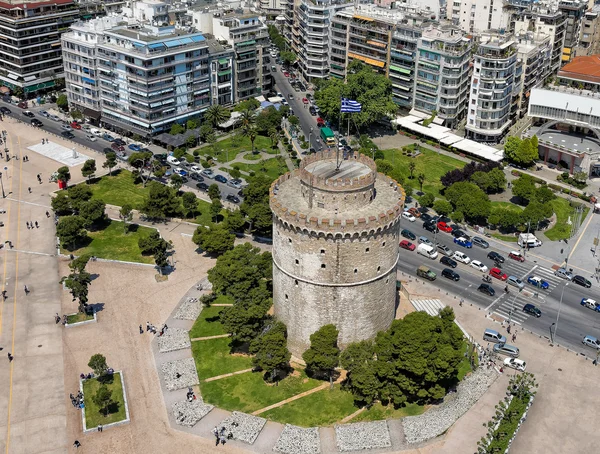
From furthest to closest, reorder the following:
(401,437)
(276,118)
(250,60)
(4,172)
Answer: (250,60) → (276,118) → (4,172) → (401,437)

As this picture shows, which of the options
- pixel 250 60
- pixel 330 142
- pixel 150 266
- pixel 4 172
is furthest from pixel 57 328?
pixel 250 60

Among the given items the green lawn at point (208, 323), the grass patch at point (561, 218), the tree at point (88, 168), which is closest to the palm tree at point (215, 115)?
the tree at point (88, 168)

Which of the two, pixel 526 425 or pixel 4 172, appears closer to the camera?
pixel 526 425

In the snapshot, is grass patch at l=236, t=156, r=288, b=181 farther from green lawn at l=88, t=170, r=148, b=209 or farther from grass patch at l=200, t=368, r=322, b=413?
grass patch at l=200, t=368, r=322, b=413

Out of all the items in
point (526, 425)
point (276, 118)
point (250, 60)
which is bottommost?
point (526, 425)

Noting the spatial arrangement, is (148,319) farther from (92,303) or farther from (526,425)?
(526,425)

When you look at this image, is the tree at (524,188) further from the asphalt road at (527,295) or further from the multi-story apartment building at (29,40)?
the multi-story apartment building at (29,40)

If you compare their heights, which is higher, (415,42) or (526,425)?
(415,42)

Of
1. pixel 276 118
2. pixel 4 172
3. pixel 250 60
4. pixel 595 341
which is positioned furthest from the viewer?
pixel 250 60
